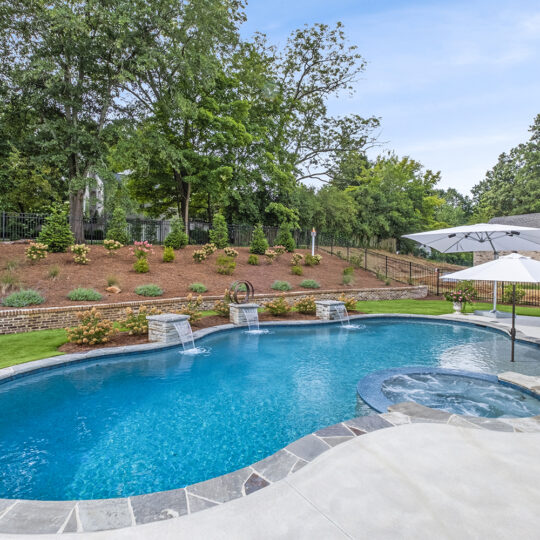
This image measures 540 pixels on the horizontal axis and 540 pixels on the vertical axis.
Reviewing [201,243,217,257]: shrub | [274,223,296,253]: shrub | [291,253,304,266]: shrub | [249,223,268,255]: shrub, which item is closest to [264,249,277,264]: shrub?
[249,223,268,255]: shrub

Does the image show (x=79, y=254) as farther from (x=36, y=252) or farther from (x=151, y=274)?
(x=151, y=274)

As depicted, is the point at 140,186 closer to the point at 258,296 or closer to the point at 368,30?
the point at 258,296

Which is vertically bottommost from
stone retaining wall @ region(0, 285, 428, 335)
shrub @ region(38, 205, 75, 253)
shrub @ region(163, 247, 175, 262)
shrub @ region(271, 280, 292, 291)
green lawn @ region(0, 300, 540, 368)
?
green lawn @ region(0, 300, 540, 368)

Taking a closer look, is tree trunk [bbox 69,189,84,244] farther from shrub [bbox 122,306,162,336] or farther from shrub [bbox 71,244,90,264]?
shrub [bbox 122,306,162,336]

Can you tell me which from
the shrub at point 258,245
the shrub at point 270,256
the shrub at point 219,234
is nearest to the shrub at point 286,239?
the shrub at point 258,245

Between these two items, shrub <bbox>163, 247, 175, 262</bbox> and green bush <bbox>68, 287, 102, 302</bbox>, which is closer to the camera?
green bush <bbox>68, 287, 102, 302</bbox>

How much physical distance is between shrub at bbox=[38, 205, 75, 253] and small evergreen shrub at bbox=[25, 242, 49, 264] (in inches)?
34.8

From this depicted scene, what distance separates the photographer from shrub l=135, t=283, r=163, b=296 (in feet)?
36.8

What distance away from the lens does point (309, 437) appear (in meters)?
3.28

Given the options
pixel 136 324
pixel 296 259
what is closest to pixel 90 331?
pixel 136 324

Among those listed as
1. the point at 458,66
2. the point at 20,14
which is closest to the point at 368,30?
the point at 458,66

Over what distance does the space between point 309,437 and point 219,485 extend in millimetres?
1067

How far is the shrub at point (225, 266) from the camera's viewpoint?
1505 cm

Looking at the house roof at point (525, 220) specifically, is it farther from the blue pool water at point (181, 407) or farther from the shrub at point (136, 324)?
the shrub at point (136, 324)
